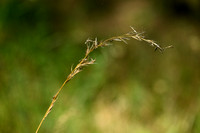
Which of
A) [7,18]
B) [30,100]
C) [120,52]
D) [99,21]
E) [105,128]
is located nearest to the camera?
[30,100]

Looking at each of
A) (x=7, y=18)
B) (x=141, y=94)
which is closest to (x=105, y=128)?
(x=141, y=94)

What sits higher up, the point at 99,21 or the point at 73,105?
the point at 99,21

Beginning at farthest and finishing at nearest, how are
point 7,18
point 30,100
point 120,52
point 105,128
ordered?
point 120,52 → point 7,18 → point 105,128 → point 30,100

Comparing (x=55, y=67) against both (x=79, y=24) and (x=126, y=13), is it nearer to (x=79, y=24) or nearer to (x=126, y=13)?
(x=79, y=24)

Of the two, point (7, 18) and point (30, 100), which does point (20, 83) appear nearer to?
point (30, 100)

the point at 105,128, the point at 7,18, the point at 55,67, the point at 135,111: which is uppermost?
the point at 7,18

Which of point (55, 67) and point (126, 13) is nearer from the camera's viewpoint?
point (55, 67)
